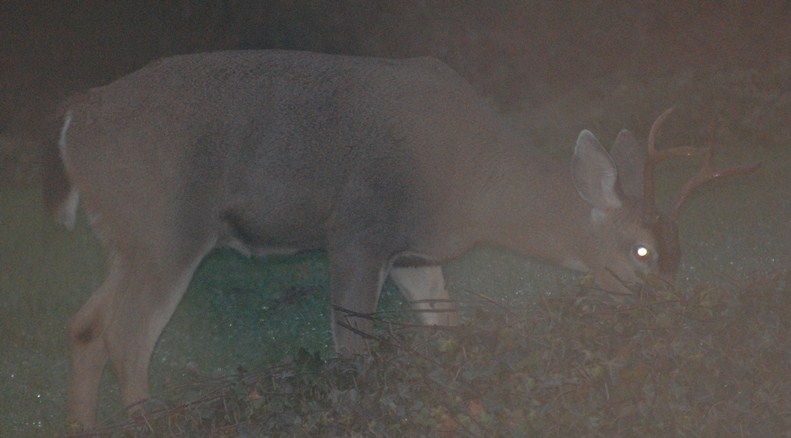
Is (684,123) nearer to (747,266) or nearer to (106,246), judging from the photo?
(747,266)

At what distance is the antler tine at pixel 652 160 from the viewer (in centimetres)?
507

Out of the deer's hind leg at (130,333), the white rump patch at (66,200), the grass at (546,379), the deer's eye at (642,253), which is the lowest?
the deer's hind leg at (130,333)

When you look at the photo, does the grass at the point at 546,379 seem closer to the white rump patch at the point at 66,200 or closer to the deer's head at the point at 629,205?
the white rump patch at the point at 66,200

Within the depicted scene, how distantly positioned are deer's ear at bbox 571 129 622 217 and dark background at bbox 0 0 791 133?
2.85 metres

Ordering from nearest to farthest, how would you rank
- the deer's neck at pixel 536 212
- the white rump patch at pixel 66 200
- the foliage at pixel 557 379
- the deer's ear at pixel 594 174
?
the foliage at pixel 557 379, the white rump patch at pixel 66 200, the deer's ear at pixel 594 174, the deer's neck at pixel 536 212

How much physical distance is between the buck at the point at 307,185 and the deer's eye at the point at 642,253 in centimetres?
1

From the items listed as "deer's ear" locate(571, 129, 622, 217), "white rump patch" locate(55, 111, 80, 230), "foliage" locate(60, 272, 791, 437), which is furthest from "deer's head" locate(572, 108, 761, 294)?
"white rump patch" locate(55, 111, 80, 230)

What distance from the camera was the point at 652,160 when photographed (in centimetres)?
518

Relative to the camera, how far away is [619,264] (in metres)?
5.54

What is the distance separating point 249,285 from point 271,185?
5.87 ft


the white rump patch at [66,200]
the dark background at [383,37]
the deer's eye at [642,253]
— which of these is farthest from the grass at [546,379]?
the dark background at [383,37]

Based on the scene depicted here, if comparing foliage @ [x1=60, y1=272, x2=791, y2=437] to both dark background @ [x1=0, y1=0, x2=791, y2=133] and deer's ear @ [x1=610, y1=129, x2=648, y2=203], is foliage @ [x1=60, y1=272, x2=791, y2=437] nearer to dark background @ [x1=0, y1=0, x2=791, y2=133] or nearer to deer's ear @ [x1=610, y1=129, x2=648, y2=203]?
deer's ear @ [x1=610, y1=129, x2=648, y2=203]

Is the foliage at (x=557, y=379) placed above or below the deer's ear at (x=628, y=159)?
above

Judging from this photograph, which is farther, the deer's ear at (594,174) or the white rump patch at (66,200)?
the deer's ear at (594,174)
